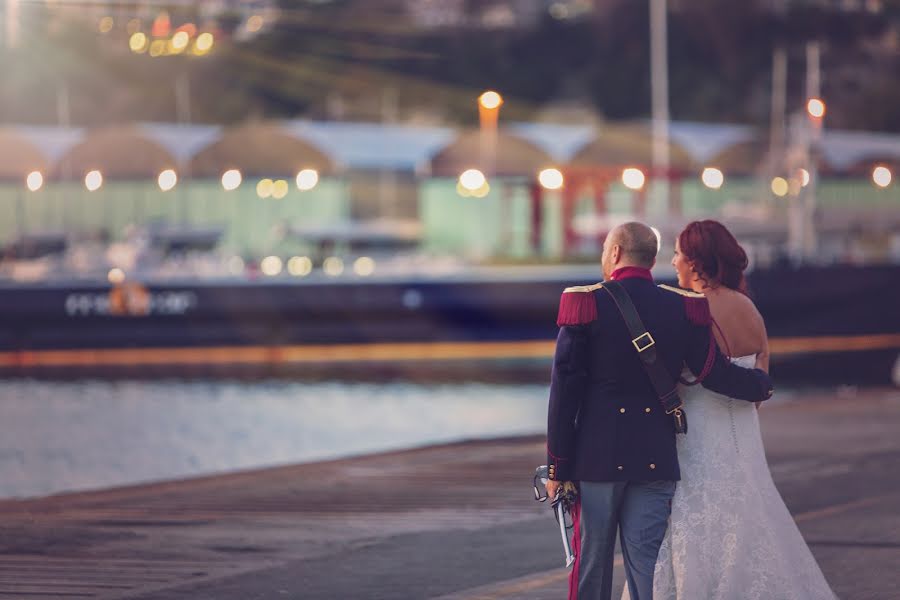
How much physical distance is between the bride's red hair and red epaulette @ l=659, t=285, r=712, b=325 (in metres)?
0.27

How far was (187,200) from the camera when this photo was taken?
52375 mm

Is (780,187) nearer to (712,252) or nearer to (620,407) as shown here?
(712,252)

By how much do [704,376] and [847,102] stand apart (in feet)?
267

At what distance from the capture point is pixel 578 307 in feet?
19.7

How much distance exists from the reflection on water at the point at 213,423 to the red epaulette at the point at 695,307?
1243 cm

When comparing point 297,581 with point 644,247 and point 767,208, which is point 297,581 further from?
point 767,208

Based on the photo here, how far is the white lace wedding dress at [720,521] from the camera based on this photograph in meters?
6.25

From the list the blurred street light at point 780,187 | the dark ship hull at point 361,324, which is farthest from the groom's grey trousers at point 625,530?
the blurred street light at point 780,187

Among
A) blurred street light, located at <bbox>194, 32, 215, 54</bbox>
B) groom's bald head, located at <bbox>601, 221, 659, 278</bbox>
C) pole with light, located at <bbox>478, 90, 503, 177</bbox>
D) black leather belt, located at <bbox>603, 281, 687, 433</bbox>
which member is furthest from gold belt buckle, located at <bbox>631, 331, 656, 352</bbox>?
blurred street light, located at <bbox>194, 32, 215, 54</bbox>

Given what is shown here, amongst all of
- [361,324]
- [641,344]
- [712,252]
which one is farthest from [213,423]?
[641,344]

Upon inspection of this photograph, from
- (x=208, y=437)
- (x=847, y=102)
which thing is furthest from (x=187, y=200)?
(x=847, y=102)

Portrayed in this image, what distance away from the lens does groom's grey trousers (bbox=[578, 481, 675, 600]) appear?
242 inches

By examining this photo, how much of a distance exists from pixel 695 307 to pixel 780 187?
124 feet

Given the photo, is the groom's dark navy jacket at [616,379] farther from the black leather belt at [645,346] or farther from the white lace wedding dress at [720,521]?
the white lace wedding dress at [720,521]
